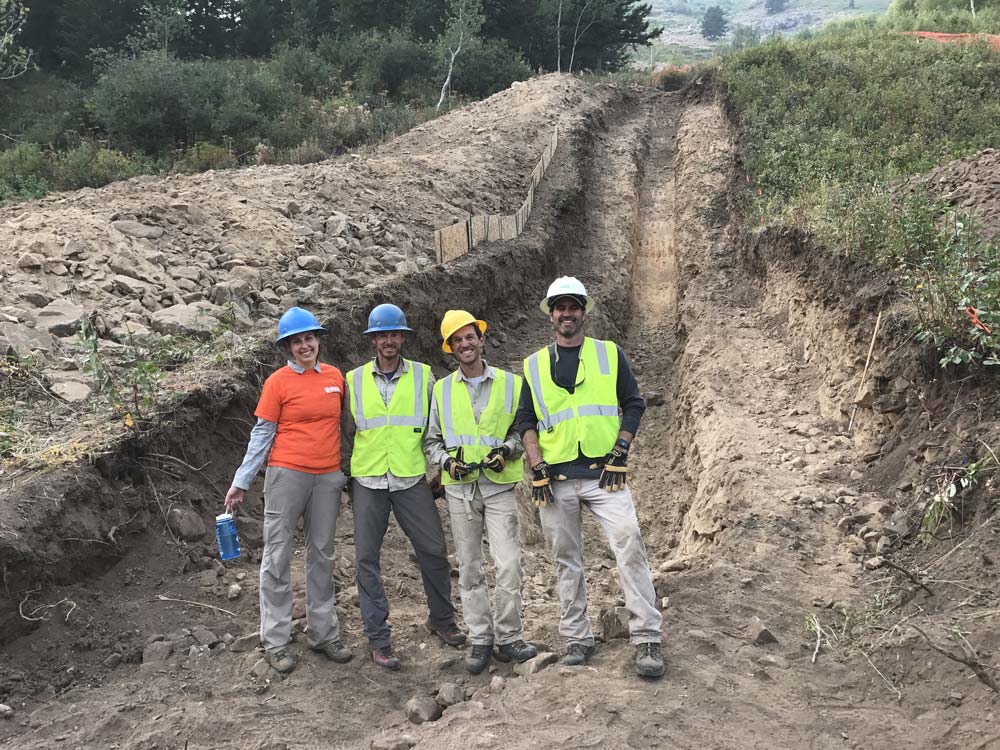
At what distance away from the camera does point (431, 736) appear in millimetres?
3855

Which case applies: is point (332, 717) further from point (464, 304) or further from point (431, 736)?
point (464, 304)

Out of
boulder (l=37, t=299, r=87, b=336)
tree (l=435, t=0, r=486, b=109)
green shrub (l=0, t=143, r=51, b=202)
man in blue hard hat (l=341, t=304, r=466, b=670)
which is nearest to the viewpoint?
man in blue hard hat (l=341, t=304, r=466, b=670)

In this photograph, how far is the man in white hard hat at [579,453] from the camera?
4391mm

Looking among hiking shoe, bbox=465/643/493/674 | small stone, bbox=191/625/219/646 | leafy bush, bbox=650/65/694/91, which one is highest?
leafy bush, bbox=650/65/694/91

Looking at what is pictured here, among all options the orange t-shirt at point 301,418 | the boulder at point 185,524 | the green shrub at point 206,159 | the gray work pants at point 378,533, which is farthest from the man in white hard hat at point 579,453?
the green shrub at point 206,159

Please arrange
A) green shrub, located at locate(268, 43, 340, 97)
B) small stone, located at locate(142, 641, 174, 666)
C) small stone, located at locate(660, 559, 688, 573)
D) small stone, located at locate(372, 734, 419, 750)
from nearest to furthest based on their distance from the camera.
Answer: small stone, located at locate(372, 734, 419, 750)
small stone, located at locate(142, 641, 174, 666)
small stone, located at locate(660, 559, 688, 573)
green shrub, located at locate(268, 43, 340, 97)

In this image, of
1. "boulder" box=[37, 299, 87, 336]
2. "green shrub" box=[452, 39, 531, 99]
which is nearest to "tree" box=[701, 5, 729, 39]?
"green shrub" box=[452, 39, 531, 99]

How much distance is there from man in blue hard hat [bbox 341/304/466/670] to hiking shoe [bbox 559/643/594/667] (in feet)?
3.06

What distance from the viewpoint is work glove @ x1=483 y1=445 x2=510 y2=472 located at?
4531mm

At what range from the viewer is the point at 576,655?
444cm

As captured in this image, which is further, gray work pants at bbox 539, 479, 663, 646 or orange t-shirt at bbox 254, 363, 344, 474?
orange t-shirt at bbox 254, 363, 344, 474

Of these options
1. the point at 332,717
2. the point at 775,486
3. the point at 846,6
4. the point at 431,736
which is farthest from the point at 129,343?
the point at 846,6

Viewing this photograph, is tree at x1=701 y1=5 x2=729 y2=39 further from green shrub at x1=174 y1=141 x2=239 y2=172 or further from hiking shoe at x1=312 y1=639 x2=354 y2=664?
hiking shoe at x1=312 y1=639 x2=354 y2=664

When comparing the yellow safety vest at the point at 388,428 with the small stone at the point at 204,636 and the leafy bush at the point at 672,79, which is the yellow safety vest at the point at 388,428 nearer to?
the small stone at the point at 204,636
